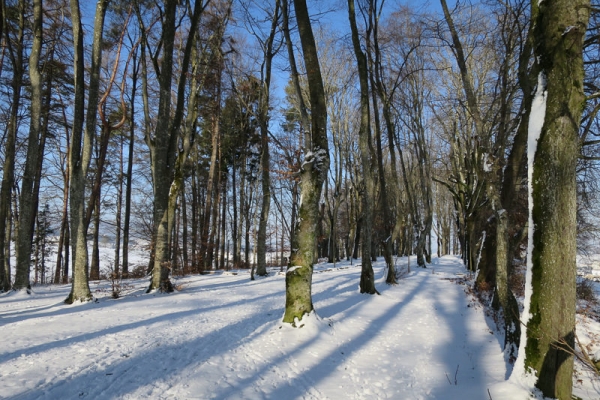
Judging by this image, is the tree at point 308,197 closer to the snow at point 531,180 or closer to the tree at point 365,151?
the snow at point 531,180

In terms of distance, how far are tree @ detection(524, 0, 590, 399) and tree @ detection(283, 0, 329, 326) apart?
318 centimetres

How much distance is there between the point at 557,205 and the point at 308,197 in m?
3.46

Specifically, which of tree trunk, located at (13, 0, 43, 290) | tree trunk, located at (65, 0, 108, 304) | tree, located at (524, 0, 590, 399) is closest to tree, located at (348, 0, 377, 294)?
tree, located at (524, 0, 590, 399)

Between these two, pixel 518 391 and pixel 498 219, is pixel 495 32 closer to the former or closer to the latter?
pixel 498 219

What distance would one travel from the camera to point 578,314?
23.6ft

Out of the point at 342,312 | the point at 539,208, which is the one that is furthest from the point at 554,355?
the point at 342,312

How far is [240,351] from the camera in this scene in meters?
4.41

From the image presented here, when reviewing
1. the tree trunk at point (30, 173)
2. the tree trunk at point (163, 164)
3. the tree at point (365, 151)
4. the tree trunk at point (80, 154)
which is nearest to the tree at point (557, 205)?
the tree at point (365, 151)

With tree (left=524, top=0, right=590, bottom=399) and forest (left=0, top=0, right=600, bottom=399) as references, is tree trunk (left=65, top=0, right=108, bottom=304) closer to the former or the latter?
forest (left=0, top=0, right=600, bottom=399)

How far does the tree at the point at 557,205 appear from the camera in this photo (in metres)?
3.14

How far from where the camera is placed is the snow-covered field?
3268 millimetres

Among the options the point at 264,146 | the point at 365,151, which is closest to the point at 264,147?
the point at 264,146

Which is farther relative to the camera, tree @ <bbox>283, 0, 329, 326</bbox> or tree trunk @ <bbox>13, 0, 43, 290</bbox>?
tree trunk @ <bbox>13, 0, 43, 290</bbox>

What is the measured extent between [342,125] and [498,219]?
47.8ft
